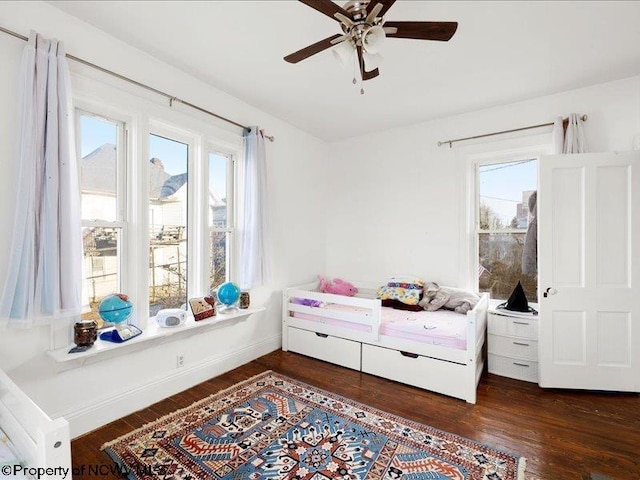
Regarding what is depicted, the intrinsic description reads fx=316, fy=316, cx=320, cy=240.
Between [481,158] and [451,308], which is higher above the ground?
[481,158]

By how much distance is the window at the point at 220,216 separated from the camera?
297 centimetres

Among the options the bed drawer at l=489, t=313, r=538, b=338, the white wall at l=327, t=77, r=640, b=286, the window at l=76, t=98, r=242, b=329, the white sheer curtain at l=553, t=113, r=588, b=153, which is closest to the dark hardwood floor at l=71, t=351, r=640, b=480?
the bed drawer at l=489, t=313, r=538, b=338

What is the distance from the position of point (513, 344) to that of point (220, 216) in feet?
9.67

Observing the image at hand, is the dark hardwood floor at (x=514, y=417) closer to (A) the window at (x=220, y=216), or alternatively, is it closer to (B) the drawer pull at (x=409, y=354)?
(B) the drawer pull at (x=409, y=354)

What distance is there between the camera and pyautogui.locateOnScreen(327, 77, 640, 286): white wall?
275 centimetres

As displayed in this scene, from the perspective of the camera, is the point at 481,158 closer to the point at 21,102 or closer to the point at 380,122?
the point at 380,122

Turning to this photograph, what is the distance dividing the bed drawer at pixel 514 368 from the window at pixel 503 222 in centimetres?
70

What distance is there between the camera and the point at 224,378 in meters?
2.81

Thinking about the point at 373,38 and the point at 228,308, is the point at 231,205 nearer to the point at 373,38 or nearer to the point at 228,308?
the point at 228,308

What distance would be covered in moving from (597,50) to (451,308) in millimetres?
2369

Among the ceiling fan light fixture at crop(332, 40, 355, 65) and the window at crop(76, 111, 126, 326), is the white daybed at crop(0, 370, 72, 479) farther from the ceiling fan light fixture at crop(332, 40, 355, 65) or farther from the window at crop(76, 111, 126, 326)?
the ceiling fan light fixture at crop(332, 40, 355, 65)

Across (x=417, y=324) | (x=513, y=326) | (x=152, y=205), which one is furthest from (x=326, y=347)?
(x=152, y=205)

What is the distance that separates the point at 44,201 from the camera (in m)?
1.78

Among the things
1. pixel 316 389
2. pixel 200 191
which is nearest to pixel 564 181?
pixel 316 389
